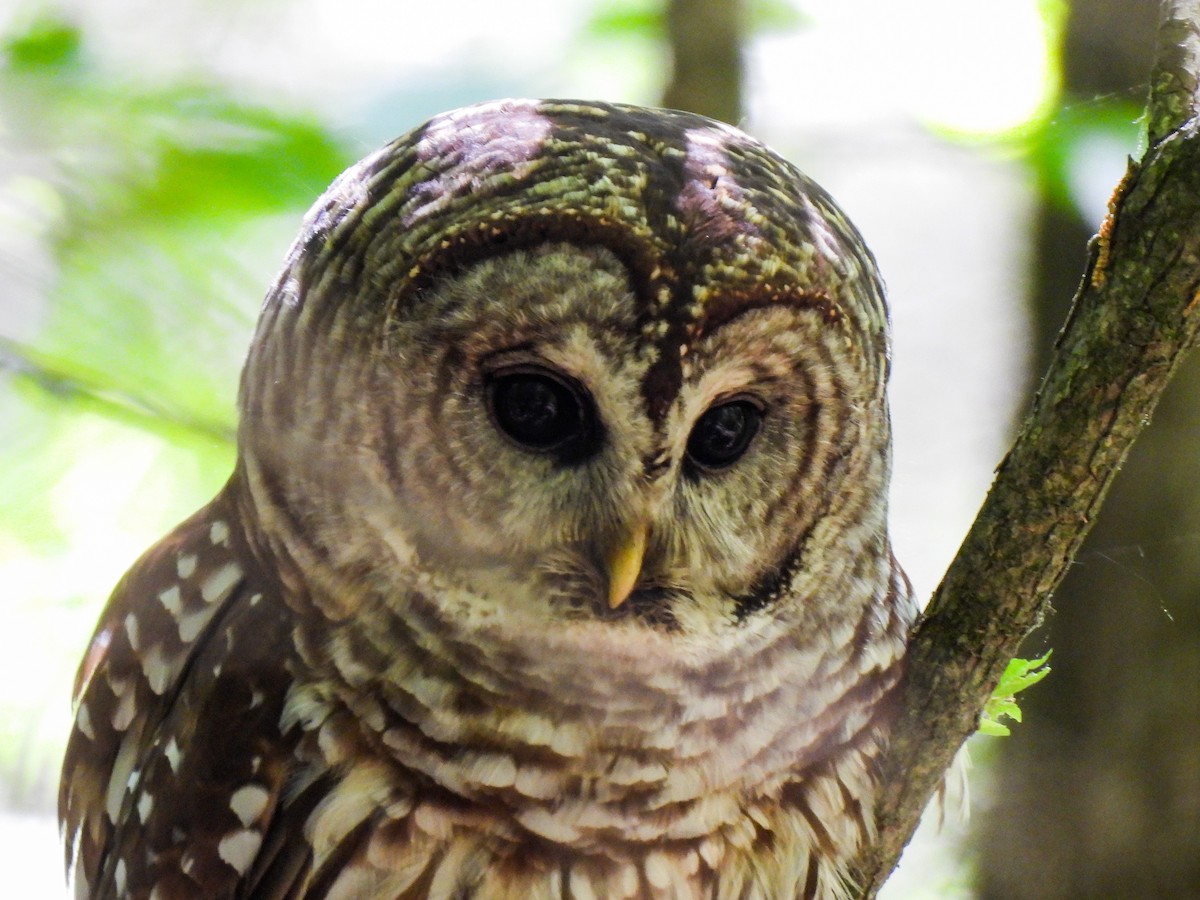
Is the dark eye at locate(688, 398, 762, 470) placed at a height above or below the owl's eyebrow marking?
below

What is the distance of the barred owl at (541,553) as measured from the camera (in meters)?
1.33

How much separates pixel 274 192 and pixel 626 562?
1.81ft

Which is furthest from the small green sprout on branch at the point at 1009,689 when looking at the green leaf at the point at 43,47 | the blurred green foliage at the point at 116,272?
the green leaf at the point at 43,47

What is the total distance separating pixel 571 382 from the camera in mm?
1326

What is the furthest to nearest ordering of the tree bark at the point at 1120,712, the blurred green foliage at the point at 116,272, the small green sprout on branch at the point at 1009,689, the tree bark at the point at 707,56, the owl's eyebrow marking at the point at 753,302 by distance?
the tree bark at the point at 707,56 → the tree bark at the point at 1120,712 → the small green sprout on branch at the point at 1009,689 → the owl's eyebrow marking at the point at 753,302 → the blurred green foliage at the point at 116,272

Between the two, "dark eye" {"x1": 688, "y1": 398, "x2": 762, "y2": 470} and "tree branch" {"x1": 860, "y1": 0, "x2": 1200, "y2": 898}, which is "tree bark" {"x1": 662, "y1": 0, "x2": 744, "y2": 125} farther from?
"tree branch" {"x1": 860, "y1": 0, "x2": 1200, "y2": 898}

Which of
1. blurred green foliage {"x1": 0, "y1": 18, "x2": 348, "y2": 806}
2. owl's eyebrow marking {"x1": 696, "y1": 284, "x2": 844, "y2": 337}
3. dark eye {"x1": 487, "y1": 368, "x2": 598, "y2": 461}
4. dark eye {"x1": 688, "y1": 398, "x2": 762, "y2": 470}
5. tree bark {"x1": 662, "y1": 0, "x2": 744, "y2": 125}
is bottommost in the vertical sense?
blurred green foliage {"x1": 0, "y1": 18, "x2": 348, "y2": 806}

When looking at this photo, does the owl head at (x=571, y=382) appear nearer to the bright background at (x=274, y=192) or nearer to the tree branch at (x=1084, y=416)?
the bright background at (x=274, y=192)

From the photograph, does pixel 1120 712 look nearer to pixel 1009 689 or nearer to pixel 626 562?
pixel 1009 689

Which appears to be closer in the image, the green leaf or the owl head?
the green leaf

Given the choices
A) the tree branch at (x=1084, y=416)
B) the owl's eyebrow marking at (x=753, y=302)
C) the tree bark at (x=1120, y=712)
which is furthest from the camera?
the tree bark at (x=1120, y=712)

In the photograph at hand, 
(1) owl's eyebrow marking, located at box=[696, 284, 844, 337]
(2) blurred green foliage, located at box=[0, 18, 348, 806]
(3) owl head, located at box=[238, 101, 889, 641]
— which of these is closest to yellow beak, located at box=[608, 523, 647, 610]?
(3) owl head, located at box=[238, 101, 889, 641]

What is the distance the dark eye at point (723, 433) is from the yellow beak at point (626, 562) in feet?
0.38

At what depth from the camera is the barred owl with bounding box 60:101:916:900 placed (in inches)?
52.4
